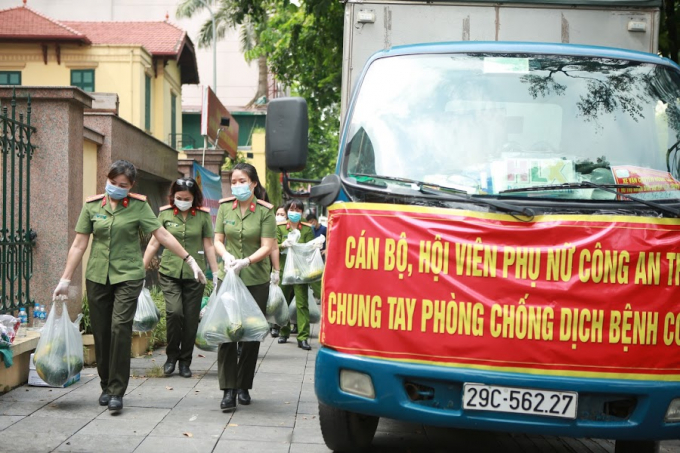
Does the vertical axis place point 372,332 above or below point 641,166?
below

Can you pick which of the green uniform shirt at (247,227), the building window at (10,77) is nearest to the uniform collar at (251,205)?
the green uniform shirt at (247,227)

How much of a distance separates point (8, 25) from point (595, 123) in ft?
78.0

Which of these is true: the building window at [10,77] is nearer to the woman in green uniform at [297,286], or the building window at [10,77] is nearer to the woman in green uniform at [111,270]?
the woman in green uniform at [297,286]

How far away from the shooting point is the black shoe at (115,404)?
6.60 m

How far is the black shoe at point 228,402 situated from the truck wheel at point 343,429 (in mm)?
1548

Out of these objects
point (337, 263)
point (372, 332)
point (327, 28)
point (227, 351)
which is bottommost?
point (227, 351)

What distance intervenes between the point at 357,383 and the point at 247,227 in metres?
2.90

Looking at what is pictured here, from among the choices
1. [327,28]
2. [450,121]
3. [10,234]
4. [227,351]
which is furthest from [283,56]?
[450,121]

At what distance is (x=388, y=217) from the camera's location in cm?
471

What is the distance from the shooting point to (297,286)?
11.4 metres

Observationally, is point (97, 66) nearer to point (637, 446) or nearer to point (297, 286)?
point (297, 286)

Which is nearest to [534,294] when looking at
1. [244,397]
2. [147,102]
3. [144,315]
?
[244,397]

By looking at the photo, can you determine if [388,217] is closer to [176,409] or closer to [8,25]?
[176,409]

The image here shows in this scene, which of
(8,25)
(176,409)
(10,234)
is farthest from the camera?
(8,25)
